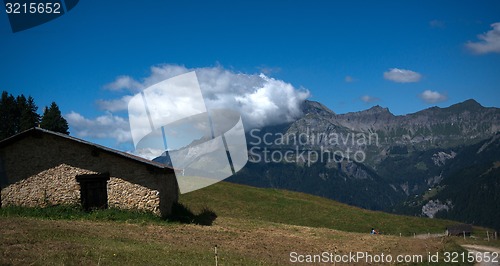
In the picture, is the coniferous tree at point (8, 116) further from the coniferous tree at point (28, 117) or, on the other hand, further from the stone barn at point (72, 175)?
the stone barn at point (72, 175)

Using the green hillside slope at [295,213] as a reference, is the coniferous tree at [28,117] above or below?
above

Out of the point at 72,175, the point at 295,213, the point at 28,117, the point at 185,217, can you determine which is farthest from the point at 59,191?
the point at 28,117

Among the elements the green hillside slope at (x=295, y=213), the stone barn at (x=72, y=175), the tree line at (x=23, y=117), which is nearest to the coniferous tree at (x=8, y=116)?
the tree line at (x=23, y=117)

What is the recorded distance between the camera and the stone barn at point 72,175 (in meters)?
32.9

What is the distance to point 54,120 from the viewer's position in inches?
4122

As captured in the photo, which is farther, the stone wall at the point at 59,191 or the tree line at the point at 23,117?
the tree line at the point at 23,117

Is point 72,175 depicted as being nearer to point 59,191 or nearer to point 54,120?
point 59,191

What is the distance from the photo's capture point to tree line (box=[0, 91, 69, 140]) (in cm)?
10050

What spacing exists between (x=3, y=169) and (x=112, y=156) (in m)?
8.23

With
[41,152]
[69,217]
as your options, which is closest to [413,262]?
[69,217]

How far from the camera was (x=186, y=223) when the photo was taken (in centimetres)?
3491

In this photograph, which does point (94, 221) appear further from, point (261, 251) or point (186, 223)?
point (261, 251)

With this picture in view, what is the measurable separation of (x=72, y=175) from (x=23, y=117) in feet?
254

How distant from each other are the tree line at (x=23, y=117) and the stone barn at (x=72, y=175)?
71153mm
